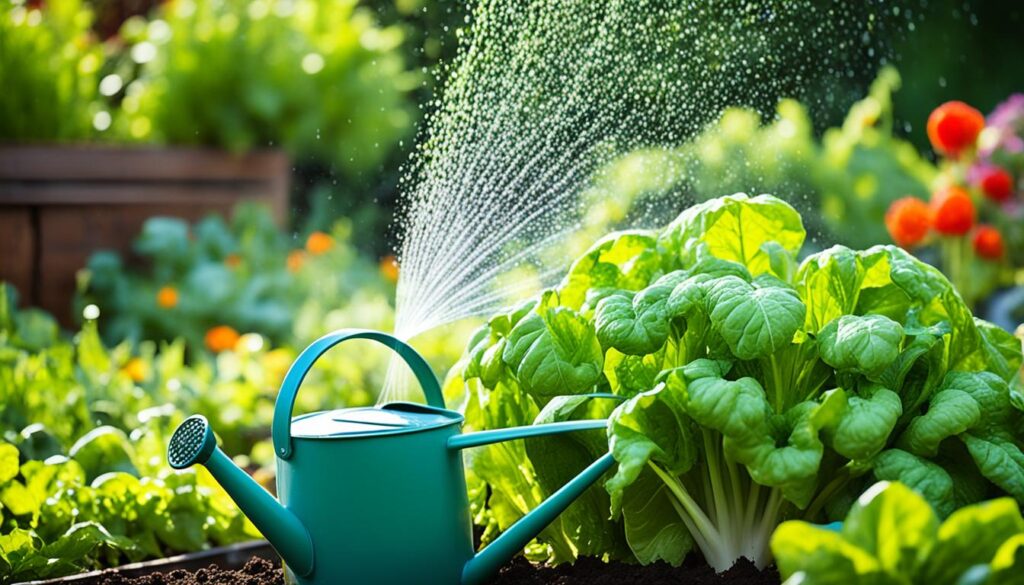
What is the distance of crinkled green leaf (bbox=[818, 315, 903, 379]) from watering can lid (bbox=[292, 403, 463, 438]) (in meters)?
0.48

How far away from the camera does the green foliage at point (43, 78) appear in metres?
4.38

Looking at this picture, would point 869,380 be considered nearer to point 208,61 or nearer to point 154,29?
point 208,61

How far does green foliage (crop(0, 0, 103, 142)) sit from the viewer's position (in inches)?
172

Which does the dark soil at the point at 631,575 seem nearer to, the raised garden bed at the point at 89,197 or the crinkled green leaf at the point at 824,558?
the crinkled green leaf at the point at 824,558

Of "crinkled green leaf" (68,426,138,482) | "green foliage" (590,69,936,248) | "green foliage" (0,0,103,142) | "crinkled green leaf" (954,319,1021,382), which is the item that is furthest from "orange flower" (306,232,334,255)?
Answer: "crinkled green leaf" (954,319,1021,382)

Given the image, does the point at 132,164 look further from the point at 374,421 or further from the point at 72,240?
the point at 374,421

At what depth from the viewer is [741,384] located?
1452 mm

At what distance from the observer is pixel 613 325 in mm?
1527

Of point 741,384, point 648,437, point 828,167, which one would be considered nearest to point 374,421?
point 648,437

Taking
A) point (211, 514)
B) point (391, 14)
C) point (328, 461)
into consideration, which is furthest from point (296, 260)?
point (328, 461)

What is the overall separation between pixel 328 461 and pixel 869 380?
0.68 m

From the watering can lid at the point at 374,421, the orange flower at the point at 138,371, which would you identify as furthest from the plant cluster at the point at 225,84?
the watering can lid at the point at 374,421

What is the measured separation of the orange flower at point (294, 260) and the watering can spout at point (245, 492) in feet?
10.0

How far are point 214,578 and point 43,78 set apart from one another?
315 cm
